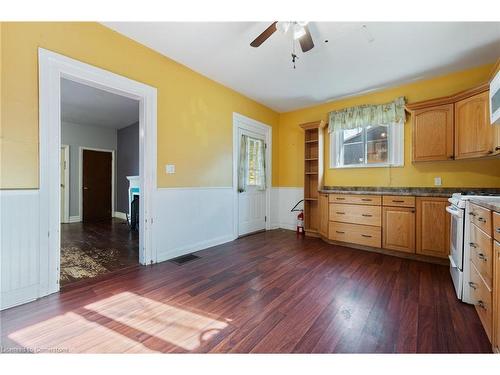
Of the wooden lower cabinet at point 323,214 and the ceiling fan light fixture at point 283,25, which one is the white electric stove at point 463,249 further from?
the ceiling fan light fixture at point 283,25

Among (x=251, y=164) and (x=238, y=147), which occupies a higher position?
(x=238, y=147)

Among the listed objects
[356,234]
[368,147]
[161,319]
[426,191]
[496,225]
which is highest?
[368,147]

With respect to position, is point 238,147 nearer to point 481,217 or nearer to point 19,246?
point 19,246

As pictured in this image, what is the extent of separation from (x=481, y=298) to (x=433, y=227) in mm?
1405

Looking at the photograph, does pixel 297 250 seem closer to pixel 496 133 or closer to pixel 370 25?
pixel 496 133

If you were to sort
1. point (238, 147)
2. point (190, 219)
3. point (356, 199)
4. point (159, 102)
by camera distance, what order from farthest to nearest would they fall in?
1. point (238, 147)
2. point (356, 199)
3. point (190, 219)
4. point (159, 102)

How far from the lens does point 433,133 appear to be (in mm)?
2936

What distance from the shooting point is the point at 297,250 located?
3.26 m

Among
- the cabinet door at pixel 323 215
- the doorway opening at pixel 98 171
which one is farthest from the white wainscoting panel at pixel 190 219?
the cabinet door at pixel 323 215

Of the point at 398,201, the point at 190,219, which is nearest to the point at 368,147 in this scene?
the point at 398,201

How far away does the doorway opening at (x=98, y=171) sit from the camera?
357 centimetres

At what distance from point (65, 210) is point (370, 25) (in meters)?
6.87

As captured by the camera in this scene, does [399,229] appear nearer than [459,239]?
No
